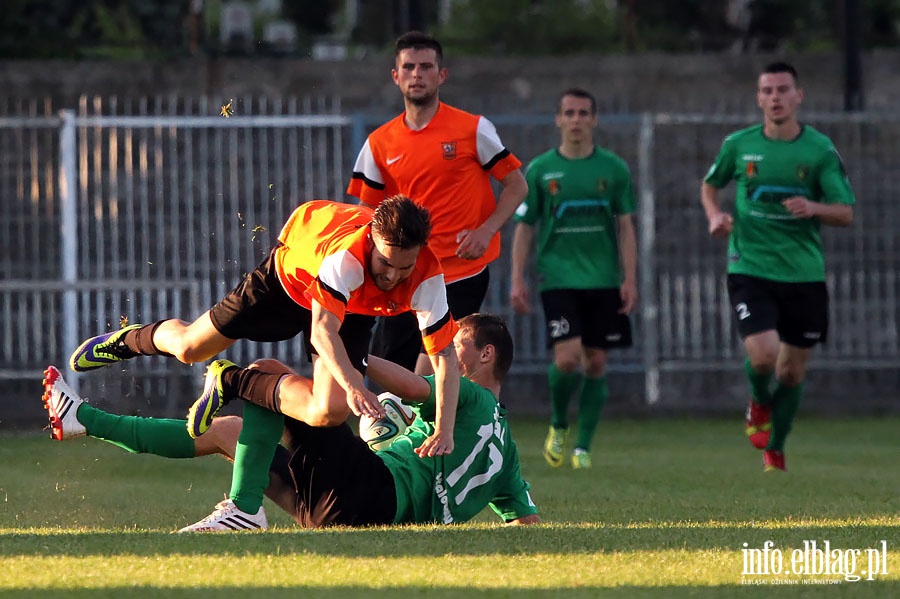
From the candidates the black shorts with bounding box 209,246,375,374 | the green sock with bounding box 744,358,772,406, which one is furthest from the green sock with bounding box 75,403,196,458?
the green sock with bounding box 744,358,772,406

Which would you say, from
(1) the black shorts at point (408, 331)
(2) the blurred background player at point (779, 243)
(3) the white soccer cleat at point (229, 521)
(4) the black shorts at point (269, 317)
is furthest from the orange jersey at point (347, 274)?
(2) the blurred background player at point (779, 243)

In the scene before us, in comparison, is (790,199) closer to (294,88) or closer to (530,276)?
(530,276)

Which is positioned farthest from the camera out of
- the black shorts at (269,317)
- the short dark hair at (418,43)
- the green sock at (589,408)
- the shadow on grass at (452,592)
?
the green sock at (589,408)

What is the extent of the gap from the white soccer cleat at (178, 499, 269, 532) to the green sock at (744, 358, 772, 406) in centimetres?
446

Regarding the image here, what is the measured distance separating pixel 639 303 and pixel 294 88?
3.80 meters

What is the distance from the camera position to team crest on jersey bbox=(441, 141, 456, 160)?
8609mm

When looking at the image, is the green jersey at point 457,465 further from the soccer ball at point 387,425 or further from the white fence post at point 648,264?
the white fence post at point 648,264

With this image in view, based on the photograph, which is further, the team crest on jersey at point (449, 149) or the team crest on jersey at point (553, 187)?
the team crest on jersey at point (553, 187)

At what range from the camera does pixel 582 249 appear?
34.9ft

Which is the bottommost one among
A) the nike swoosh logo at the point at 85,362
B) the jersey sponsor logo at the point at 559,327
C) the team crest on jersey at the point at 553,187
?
the nike swoosh logo at the point at 85,362

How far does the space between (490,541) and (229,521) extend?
1060 mm

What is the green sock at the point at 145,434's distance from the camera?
6.86 metres

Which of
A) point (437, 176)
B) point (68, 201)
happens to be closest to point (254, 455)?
point (437, 176)

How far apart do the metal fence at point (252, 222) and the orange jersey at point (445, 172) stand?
5.08 m
